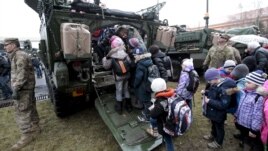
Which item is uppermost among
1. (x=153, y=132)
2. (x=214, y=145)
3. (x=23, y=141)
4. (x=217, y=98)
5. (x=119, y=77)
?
(x=119, y=77)

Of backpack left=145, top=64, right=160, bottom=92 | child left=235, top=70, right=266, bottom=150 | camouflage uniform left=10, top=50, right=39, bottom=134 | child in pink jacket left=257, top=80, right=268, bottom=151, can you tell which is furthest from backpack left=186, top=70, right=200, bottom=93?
camouflage uniform left=10, top=50, right=39, bottom=134

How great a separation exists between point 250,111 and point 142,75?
1.57 metres

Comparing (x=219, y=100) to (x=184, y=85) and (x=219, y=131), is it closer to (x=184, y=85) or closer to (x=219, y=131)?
(x=219, y=131)

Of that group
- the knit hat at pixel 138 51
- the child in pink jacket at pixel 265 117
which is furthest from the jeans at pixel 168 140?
the knit hat at pixel 138 51

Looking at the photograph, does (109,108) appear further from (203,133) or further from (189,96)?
(203,133)

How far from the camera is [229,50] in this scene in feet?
16.4

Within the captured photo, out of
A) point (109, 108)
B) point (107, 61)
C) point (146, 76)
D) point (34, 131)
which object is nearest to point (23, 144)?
point (34, 131)

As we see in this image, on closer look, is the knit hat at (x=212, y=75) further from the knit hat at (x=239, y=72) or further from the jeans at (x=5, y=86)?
the jeans at (x=5, y=86)

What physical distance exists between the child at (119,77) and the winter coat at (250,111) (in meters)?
1.81

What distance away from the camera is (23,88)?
3988 millimetres

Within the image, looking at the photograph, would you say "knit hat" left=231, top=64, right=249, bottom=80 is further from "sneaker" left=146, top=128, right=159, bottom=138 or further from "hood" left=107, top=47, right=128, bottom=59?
"hood" left=107, top=47, right=128, bottom=59

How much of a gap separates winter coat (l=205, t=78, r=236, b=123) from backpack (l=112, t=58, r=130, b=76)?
135 centimetres

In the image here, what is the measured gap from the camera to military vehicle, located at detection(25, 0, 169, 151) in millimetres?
3391

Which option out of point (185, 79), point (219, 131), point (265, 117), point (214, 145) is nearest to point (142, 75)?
point (185, 79)
